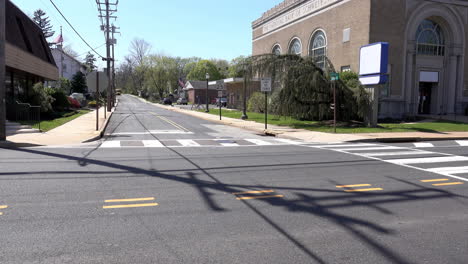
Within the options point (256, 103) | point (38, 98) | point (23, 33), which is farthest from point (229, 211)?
point (256, 103)

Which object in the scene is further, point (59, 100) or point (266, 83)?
point (59, 100)

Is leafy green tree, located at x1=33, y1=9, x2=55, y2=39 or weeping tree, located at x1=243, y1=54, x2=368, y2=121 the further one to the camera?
leafy green tree, located at x1=33, y1=9, x2=55, y2=39

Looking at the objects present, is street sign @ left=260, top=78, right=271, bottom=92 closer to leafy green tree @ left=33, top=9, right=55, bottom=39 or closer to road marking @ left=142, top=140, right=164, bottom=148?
road marking @ left=142, top=140, right=164, bottom=148

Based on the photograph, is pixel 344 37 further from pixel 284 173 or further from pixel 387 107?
pixel 284 173

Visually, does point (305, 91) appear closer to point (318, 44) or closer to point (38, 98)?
point (318, 44)

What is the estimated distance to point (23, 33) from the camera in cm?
2328

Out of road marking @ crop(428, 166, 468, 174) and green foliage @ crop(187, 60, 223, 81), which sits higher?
green foliage @ crop(187, 60, 223, 81)

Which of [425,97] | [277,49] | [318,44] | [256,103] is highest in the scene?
[277,49]

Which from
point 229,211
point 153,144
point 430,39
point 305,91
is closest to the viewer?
point 229,211

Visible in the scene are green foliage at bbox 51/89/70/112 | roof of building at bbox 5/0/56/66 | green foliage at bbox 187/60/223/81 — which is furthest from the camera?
green foliage at bbox 187/60/223/81

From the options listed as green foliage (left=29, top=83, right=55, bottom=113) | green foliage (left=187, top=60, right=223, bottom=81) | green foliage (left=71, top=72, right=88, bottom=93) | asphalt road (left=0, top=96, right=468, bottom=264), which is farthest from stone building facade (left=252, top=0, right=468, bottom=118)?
green foliage (left=187, top=60, right=223, bottom=81)

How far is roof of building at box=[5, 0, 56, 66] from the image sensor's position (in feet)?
66.6

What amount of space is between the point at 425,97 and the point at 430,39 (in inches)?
200

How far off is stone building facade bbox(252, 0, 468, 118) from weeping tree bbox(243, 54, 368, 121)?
707 centimetres
